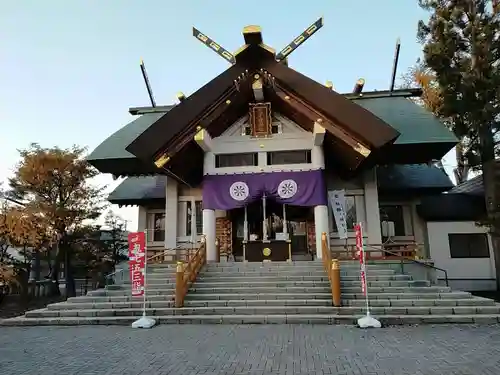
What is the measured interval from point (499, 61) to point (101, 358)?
15204 mm

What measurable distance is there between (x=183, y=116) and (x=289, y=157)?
3.94 meters

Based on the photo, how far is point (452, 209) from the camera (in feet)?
51.0

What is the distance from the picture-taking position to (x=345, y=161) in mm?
13508

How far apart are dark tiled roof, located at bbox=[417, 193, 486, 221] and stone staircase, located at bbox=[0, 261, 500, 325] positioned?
572cm

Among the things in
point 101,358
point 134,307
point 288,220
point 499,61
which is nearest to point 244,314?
point 134,307

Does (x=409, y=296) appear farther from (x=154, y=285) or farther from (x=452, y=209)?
(x=452, y=209)

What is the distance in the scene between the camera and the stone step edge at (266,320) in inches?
314

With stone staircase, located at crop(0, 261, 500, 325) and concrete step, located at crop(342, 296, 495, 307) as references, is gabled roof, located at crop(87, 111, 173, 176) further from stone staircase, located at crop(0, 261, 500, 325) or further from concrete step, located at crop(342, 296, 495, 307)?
concrete step, located at crop(342, 296, 495, 307)

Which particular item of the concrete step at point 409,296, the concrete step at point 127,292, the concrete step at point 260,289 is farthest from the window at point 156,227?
the concrete step at point 409,296

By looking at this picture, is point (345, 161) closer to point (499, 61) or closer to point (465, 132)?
point (465, 132)

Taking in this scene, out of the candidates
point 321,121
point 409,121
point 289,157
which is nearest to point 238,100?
point 289,157

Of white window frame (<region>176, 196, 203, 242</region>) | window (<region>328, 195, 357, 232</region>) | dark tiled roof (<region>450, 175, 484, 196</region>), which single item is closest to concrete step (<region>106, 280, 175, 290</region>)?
white window frame (<region>176, 196, 203, 242</region>)

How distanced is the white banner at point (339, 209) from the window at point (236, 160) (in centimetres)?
303

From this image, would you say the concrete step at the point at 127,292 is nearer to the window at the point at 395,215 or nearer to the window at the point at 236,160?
the window at the point at 236,160
